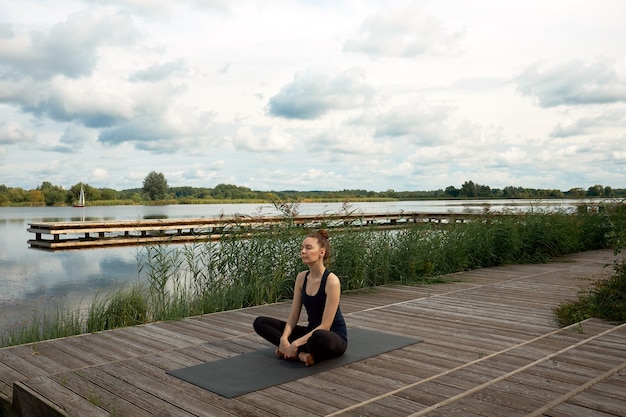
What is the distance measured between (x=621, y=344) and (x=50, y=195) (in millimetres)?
54377

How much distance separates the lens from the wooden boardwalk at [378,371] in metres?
2.65

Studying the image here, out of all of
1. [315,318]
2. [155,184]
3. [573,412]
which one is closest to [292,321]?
[315,318]

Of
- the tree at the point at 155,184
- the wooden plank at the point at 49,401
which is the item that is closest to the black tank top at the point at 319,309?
the wooden plank at the point at 49,401

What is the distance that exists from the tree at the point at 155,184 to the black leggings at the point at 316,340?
2164 inches

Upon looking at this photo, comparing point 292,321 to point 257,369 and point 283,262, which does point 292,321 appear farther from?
point 283,262

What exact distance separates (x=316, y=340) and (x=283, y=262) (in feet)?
10.1

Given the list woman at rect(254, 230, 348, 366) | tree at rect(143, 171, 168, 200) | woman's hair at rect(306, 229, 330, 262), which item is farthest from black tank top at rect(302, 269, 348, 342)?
tree at rect(143, 171, 168, 200)

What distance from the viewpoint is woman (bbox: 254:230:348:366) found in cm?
338

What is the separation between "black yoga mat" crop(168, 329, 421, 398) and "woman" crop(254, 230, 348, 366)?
0.07 m

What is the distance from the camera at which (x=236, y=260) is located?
6.61 metres

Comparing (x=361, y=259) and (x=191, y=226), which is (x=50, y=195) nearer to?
(x=191, y=226)

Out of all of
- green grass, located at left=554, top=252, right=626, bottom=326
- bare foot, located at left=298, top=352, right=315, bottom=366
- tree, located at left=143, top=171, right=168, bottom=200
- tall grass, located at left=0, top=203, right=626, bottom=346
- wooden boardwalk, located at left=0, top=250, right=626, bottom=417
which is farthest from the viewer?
tree, located at left=143, top=171, right=168, bottom=200

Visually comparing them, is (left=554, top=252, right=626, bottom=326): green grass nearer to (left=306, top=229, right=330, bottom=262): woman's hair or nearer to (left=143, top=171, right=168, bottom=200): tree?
(left=306, top=229, right=330, bottom=262): woman's hair

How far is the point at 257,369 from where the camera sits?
10.8 feet
